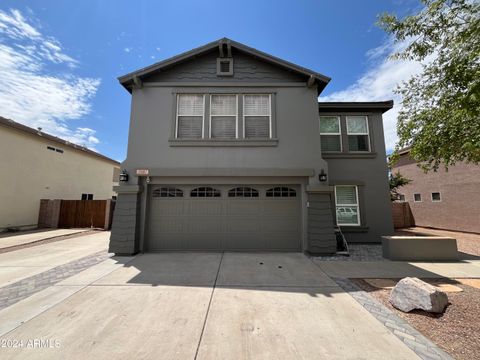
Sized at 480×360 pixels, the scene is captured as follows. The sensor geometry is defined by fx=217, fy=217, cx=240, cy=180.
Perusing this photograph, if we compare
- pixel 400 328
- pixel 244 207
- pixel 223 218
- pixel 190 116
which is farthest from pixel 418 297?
pixel 190 116

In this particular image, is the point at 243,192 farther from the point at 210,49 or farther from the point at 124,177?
the point at 210,49

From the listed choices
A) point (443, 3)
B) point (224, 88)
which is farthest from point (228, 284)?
point (443, 3)

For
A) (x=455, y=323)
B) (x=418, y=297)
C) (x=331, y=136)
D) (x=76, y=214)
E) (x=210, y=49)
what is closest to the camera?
(x=455, y=323)

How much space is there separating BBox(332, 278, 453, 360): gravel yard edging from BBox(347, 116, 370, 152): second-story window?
7201mm

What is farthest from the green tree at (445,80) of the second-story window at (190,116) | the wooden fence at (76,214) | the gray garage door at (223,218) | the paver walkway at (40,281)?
the wooden fence at (76,214)

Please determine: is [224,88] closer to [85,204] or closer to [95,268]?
[95,268]

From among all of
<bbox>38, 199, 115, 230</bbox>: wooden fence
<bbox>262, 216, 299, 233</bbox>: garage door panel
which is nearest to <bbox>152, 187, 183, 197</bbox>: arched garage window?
<bbox>262, 216, 299, 233</bbox>: garage door panel

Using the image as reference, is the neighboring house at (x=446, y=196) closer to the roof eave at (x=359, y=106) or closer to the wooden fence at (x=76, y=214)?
the roof eave at (x=359, y=106)

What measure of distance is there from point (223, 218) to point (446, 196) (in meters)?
14.8

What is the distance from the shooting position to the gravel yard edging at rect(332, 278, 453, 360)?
9.17 feet

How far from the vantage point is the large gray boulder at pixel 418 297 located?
145 inches

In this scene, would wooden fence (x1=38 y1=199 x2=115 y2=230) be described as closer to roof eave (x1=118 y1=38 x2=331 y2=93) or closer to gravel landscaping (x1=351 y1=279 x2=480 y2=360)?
roof eave (x1=118 y1=38 x2=331 y2=93)

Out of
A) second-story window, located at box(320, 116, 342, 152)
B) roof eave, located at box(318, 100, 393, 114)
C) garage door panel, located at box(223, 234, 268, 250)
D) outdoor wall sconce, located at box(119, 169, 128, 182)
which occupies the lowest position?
garage door panel, located at box(223, 234, 268, 250)

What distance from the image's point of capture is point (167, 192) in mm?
8117
